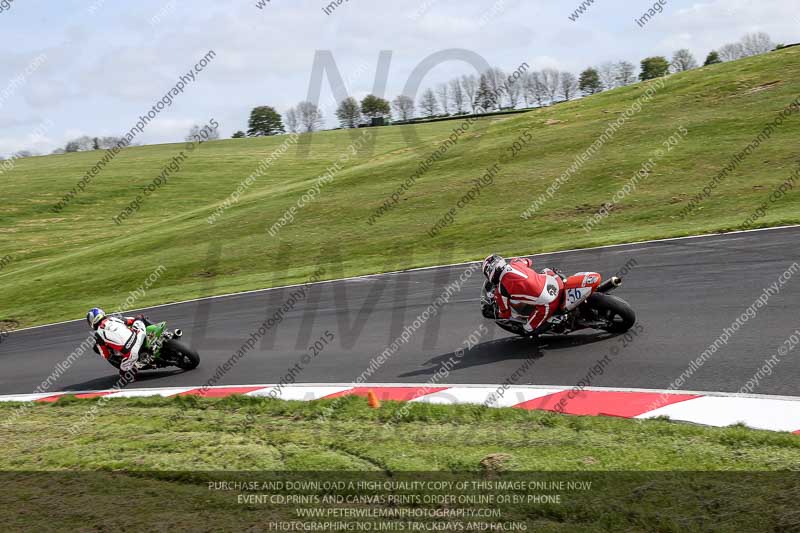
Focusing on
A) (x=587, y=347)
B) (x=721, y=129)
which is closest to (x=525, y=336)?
(x=587, y=347)

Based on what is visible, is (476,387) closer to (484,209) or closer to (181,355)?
(181,355)

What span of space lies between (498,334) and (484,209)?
15078 mm

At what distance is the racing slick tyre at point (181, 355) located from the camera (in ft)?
40.3

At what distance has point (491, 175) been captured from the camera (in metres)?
31.0

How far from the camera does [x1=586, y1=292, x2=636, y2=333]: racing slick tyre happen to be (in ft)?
33.2

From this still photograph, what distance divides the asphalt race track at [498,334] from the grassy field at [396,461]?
181cm

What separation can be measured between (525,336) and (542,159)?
72.6ft

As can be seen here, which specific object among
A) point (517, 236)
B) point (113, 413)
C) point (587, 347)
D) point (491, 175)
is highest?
point (491, 175)

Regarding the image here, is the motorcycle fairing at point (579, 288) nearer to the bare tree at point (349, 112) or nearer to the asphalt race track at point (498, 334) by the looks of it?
the asphalt race track at point (498, 334)

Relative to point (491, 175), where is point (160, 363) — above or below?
below

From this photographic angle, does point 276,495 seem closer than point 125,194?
Yes

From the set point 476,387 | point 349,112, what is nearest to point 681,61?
point 349,112

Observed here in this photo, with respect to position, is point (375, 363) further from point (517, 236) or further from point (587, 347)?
point (517, 236)

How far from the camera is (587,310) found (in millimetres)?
10328
